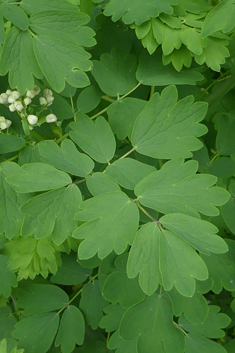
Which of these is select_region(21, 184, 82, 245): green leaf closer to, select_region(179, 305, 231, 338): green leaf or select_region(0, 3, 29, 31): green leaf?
select_region(0, 3, 29, 31): green leaf

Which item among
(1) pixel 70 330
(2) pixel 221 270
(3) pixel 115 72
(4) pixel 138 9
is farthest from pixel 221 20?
(1) pixel 70 330

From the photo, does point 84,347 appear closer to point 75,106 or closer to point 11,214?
point 11,214

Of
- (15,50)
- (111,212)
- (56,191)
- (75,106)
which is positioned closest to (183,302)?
(111,212)

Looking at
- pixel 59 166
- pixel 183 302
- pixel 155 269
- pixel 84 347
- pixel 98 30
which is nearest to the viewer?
pixel 155 269

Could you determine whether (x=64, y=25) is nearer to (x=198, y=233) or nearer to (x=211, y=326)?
(x=198, y=233)

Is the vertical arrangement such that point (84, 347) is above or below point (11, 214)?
below
